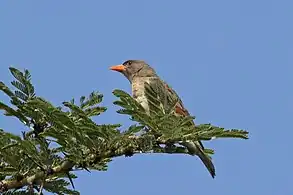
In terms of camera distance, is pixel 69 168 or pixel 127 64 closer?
pixel 69 168

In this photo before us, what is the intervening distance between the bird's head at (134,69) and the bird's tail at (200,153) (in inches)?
113

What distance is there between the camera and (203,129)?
4.05 meters

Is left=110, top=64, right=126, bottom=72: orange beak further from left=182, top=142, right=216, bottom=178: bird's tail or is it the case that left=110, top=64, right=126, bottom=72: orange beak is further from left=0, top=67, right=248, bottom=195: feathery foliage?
left=0, top=67, right=248, bottom=195: feathery foliage

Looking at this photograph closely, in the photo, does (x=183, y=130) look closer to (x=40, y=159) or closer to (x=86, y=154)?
(x=86, y=154)

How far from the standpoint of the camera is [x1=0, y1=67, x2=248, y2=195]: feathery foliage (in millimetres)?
3820

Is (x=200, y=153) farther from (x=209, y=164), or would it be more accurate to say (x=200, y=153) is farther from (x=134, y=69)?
(x=134, y=69)

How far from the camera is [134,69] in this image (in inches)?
379

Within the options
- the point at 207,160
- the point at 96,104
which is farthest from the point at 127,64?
the point at 96,104

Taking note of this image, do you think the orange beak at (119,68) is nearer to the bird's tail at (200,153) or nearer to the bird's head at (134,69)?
the bird's head at (134,69)

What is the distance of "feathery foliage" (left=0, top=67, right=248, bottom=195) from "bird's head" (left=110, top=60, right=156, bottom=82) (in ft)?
16.1

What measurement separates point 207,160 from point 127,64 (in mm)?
4070

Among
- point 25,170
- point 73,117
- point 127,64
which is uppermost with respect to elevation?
point 127,64

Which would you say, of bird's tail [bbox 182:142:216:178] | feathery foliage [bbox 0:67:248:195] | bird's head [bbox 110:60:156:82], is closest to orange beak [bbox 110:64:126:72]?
bird's head [bbox 110:60:156:82]

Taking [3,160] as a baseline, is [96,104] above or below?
above
